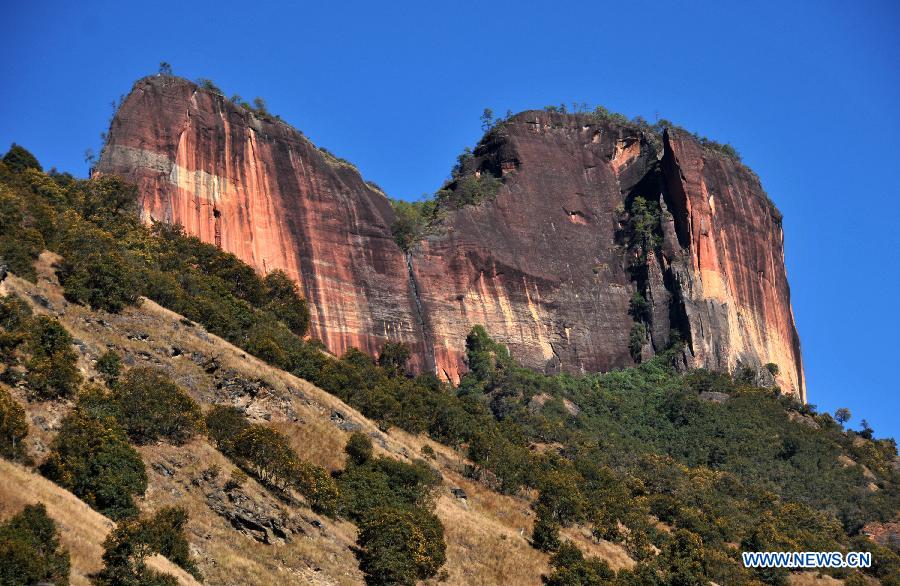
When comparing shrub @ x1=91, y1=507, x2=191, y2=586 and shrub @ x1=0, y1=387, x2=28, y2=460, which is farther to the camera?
shrub @ x1=0, y1=387, x2=28, y2=460

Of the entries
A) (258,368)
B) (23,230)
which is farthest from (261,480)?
(23,230)

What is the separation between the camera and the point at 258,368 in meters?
59.0

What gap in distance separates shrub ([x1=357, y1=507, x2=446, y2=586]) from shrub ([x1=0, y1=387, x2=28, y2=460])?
45.0ft

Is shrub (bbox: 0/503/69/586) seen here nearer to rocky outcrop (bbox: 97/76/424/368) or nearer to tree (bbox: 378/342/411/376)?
tree (bbox: 378/342/411/376)

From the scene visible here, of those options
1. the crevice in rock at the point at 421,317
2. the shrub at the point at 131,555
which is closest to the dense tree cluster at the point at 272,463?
the shrub at the point at 131,555

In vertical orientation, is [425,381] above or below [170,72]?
below

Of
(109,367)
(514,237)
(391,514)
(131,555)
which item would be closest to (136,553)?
(131,555)

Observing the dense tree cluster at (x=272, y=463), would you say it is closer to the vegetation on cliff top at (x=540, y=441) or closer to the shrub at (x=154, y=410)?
the vegetation on cliff top at (x=540, y=441)

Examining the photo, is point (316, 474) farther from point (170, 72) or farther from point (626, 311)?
point (626, 311)

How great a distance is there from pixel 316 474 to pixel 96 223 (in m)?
34.3

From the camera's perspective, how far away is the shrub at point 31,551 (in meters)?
28.5

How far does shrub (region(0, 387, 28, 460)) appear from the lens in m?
37.5

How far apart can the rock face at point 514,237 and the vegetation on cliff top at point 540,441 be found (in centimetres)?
453

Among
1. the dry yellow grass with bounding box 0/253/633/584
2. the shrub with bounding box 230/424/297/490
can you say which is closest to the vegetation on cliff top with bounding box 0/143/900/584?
the shrub with bounding box 230/424/297/490
